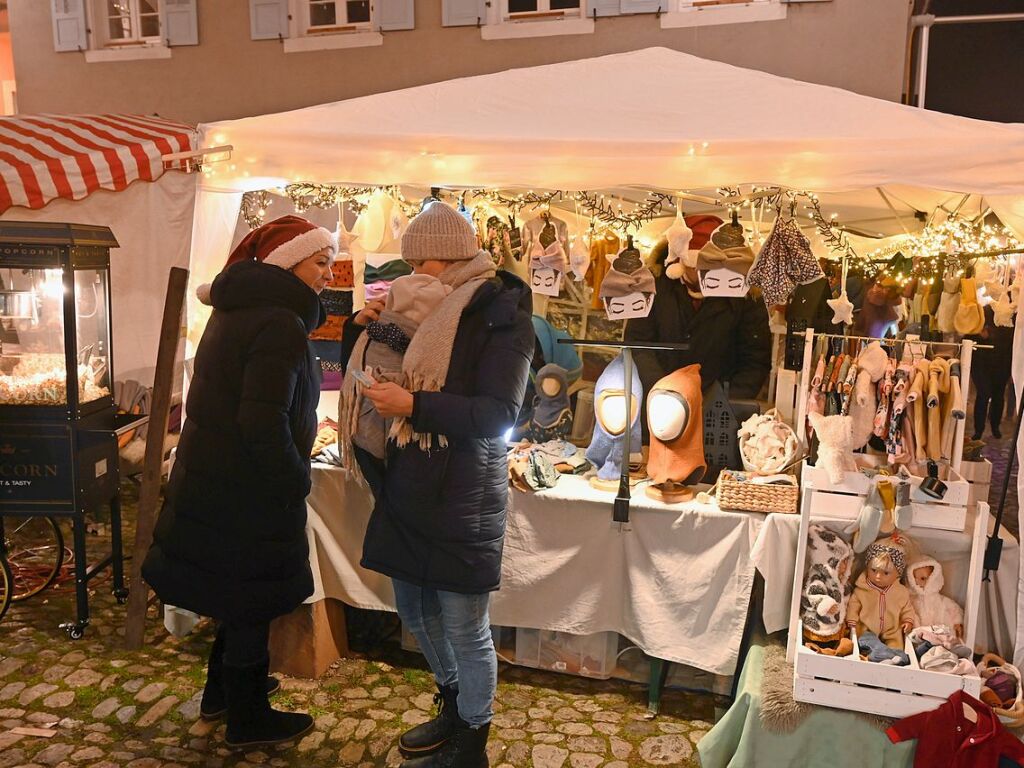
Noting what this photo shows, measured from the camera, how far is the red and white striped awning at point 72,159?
3.89 m

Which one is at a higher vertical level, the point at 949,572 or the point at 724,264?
the point at 724,264

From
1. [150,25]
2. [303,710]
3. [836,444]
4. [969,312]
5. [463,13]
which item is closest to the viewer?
[836,444]

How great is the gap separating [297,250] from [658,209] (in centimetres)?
177

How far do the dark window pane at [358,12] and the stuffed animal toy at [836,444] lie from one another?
622 cm

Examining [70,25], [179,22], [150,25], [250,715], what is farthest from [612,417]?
[70,25]

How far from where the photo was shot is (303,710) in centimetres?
324

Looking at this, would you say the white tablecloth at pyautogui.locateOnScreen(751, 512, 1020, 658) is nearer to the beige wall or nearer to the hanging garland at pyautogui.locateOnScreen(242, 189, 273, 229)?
the hanging garland at pyautogui.locateOnScreen(242, 189, 273, 229)

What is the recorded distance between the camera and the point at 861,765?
8.82 feet

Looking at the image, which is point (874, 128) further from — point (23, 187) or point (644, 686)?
point (23, 187)

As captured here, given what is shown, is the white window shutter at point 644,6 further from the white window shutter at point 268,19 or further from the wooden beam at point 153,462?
the wooden beam at point 153,462

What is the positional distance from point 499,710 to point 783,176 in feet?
7.43

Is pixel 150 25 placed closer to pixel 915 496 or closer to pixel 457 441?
pixel 457 441

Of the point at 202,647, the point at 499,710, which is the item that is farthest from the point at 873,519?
the point at 202,647

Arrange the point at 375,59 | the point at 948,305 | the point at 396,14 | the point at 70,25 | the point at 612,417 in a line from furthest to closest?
the point at 70,25 → the point at 375,59 → the point at 396,14 → the point at 948,305 → the point at 612,417
